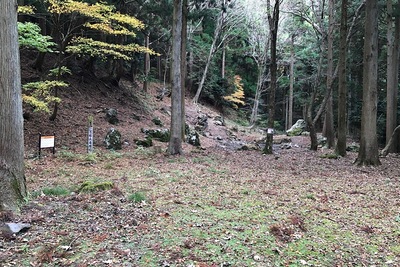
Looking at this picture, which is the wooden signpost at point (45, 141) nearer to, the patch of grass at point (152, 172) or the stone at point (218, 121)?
the patch of grass at point (152, 172)

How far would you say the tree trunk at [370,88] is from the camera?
1020 centimetres

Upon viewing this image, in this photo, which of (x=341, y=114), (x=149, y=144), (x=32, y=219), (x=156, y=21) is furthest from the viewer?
(x=156, y=21)

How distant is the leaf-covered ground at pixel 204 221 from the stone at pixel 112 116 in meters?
7.43

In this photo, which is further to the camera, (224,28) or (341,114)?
(224,28)

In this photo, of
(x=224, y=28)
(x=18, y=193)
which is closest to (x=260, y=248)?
(x=18, y=193)

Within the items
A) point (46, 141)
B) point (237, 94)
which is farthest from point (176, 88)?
point (237, 94)

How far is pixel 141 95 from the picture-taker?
22.9 metres

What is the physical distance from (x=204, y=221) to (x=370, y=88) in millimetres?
8393

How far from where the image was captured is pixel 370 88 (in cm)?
1027

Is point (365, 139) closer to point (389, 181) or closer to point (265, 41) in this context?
point (389, 181)

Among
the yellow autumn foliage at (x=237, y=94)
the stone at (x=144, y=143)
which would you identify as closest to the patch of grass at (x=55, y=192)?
the stone at (x=144, y=143)

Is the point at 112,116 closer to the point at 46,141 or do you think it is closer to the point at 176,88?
the point at 176,88

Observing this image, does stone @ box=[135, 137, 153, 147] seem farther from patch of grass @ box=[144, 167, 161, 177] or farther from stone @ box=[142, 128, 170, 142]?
patch of grass @ box=[144, 167, 161, 177]

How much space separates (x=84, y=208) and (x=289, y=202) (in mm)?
3686
